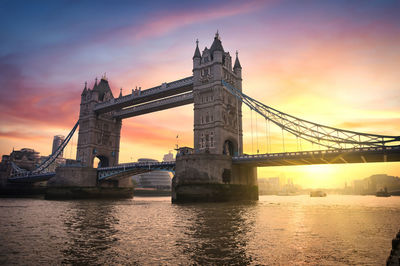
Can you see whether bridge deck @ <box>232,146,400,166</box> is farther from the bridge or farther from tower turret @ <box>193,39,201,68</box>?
tower turret @ <box>193,39,201,68</box>

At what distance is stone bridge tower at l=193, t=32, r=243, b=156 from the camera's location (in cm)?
5428

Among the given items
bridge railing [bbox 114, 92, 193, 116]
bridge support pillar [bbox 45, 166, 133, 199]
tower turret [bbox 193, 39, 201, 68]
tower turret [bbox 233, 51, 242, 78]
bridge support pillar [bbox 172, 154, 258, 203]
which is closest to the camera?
bridge support pillar [bbox 172, 154, 258, 203]

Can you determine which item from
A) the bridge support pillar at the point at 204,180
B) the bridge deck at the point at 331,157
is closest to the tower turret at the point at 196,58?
the bridge support pillar at the point at 204,180

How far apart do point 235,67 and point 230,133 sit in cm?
1686

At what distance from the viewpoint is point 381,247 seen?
1205cm

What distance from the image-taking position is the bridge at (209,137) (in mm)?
43781

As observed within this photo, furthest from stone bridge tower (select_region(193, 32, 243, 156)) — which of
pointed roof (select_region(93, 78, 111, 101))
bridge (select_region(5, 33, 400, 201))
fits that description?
pointed roof (select_region(93, 78, 111, 101))

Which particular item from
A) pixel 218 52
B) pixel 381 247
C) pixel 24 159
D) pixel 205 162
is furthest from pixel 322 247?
pixel 24 159

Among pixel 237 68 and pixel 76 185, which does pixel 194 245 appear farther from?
pixel 76 185

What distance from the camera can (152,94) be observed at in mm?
67625

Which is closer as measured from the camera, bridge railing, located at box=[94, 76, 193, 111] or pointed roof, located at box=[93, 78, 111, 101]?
bridge railing, located at box=[94, 76, 193, 111]

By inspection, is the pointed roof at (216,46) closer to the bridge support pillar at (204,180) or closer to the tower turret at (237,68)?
the tower turret at (237,68)

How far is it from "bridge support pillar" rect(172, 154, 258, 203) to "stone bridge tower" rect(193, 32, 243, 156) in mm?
6416

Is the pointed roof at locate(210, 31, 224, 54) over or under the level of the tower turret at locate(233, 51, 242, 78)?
over
